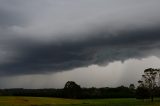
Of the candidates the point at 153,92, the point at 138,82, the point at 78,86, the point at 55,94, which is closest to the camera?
the point at 153,92

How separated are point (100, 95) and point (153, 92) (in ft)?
127

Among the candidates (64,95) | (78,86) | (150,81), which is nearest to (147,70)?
(150,81)

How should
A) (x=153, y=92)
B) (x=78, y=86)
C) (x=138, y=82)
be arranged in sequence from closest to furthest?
(x=153, y=92) → (x=138, y=82) → (x=78, y=86)

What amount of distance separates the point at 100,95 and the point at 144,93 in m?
34.9

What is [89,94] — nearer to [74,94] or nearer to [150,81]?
[74,94]

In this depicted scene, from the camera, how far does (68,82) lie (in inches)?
5994

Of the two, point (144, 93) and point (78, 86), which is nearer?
point (144, 93)

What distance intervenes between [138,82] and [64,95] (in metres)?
37.4

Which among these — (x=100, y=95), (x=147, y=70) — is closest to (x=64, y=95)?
(x=100, y=95)

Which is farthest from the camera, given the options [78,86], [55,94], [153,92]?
[55,94]

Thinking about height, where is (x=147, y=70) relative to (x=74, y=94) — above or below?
above

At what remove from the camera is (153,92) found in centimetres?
13100

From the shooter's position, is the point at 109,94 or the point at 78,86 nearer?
the point at 78,86

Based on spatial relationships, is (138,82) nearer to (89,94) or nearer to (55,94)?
(89,94)
